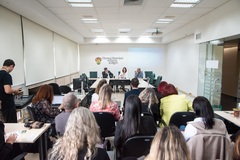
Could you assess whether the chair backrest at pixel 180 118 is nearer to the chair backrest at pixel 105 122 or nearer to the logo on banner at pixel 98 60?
the chair backrest at pixel 105 122

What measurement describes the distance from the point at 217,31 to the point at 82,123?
526 cm

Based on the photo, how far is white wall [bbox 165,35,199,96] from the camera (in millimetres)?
7758

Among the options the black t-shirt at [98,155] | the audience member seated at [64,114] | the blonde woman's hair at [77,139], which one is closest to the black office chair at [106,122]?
the audience member seated at [64,114]

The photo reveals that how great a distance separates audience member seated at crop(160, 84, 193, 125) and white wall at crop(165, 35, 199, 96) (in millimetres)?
4808

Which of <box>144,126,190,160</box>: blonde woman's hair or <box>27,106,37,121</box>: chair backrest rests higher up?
<box>144,126,190,160</box>: blonde woman's hair

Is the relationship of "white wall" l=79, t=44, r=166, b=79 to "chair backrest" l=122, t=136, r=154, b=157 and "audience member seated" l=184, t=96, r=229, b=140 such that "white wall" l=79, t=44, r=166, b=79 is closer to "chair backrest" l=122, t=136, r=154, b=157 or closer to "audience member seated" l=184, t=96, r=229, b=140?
"audience member seated" l=184, t=96, r=229, b=140

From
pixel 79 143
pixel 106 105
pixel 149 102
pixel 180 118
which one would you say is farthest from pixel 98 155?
pixel 149 102

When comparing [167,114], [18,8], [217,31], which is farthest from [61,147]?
[217,31]

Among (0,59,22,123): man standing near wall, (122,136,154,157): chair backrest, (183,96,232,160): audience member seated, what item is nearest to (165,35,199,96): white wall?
(183,96,232,160): audience member seated

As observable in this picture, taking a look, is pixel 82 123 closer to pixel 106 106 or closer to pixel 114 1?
pixel 106 106

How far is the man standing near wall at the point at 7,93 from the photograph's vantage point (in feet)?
10.1

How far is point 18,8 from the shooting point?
13.6 feet

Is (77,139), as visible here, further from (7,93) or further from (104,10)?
(104,10)

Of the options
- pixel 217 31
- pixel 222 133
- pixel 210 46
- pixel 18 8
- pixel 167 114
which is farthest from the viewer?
pixel 210 46
